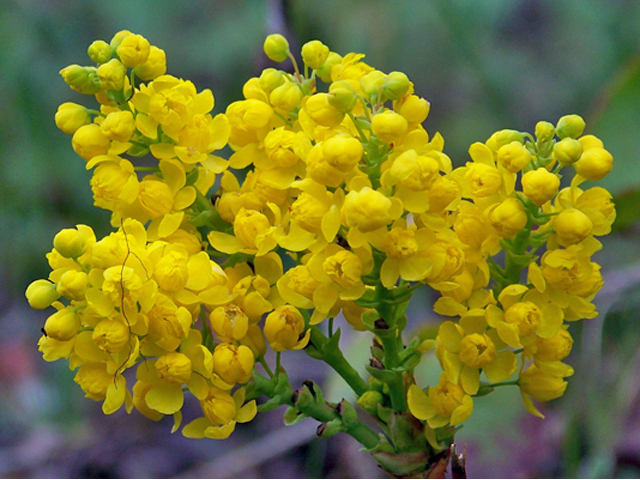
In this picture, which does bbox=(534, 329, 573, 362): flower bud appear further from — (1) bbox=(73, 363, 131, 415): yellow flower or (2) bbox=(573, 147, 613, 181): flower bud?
(1) bbox=(73, 363, 131, 415): yellow flower

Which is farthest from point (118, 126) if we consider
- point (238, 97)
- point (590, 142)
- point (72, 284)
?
point (238, 97)

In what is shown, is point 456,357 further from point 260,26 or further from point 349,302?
point 260,26

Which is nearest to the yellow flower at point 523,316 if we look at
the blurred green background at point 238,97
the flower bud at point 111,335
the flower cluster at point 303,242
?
the flower cluster at point 303,242

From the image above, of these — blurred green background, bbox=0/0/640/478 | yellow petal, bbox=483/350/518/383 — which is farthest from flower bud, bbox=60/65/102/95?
blurred green background, bbox=0/0/640/478

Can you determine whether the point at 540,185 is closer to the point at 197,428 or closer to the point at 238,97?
the point at 197,428

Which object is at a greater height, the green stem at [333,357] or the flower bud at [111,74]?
the flower bud at [111,74]

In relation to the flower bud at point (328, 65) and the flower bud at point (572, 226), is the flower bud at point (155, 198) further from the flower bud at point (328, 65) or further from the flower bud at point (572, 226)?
the flower bud at point (572, 226)

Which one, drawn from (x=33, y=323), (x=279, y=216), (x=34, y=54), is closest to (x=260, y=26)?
(x=34, y=54)
